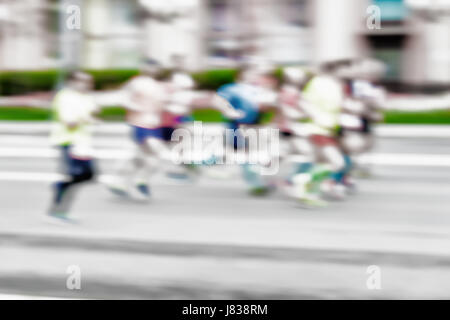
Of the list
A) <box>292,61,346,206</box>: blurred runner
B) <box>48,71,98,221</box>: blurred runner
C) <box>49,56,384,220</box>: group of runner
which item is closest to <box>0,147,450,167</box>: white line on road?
<box>49,56,384,220</box>: group of runner

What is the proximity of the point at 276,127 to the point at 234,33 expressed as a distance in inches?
659

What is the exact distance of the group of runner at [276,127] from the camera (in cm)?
870

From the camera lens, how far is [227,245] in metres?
7.54

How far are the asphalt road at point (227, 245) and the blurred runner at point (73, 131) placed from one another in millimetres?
491

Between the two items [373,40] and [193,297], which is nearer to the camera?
[193,297]

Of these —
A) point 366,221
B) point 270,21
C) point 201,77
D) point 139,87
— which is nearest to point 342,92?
point 366,221

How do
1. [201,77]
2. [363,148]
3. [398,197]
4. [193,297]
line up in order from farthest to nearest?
[201,77] < [363,148] < [398,197] < [193,297]

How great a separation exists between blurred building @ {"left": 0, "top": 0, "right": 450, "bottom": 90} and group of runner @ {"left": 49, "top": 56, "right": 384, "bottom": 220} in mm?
14123

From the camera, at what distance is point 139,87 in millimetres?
9914

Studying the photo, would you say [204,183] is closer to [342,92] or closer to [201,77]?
[342,92]

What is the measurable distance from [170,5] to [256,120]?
1711cm

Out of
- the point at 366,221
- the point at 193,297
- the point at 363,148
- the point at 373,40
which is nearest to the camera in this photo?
the point at 193,297

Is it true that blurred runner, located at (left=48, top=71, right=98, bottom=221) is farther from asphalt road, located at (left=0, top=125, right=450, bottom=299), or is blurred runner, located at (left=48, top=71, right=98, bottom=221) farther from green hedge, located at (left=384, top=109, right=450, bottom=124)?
green hedge, located at (left=384, top=109, right=450, bottom=124)
